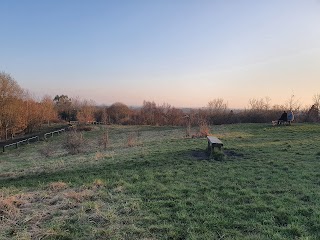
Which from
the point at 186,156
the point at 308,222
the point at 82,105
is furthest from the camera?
the point at 82,105

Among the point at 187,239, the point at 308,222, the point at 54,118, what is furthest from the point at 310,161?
the point at 54,118

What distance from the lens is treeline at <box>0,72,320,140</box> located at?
3133 centimetres

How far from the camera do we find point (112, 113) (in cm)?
5162

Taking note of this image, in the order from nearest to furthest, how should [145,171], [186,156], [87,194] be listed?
1. [87,194]
2. [145,171]
3. [186,156]

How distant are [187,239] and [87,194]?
2769 millimetres

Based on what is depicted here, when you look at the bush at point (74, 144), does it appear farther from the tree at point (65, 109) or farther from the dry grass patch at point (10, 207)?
the tree at point (65, 109)

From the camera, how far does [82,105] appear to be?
51.5 m

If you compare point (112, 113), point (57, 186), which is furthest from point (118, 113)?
point (57, 186)

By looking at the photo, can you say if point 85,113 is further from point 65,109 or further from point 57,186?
point 57,186

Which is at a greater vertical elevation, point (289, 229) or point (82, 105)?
point (82, 105)

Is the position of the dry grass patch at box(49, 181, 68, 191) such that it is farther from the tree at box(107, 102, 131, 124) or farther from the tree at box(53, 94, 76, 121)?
the tree at box(53, 94, 76, 121)

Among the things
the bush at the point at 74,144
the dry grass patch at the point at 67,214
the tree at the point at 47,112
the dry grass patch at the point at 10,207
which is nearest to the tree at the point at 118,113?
the tree at the point at 47,112

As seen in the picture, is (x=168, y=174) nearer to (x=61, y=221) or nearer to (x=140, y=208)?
(x=140, y=208)

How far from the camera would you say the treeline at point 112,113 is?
31.3 m
